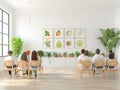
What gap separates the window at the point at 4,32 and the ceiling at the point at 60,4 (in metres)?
0.72

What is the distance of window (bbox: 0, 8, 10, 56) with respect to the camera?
14.1 metres

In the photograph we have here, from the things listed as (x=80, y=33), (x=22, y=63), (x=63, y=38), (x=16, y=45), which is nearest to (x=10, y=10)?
(x=16, y=45)

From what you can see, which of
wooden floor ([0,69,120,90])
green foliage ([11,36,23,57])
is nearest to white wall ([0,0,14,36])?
green foliage ([11,36,23,57])

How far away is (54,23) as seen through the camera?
634 inches

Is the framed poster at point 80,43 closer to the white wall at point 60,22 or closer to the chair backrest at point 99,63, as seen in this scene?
the white wall at point 60,22

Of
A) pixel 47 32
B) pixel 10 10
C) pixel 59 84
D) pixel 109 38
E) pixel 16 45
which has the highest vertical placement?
pixel 10 10

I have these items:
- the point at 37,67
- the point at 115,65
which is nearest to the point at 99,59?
the point at 115,65

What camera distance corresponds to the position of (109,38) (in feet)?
49.9

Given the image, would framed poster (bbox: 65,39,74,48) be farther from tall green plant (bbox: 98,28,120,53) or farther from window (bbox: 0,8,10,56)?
window (bbox: 0,8,10,56)

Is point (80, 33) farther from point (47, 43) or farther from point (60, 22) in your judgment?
point (47, 43)

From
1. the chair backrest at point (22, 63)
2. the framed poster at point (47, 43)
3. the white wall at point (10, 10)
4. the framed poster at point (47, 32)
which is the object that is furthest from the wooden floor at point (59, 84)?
the framed poster at point (47, 32)

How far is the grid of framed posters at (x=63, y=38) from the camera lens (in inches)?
637

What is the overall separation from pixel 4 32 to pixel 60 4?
142 inches

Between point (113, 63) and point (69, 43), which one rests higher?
point (69, 43)
